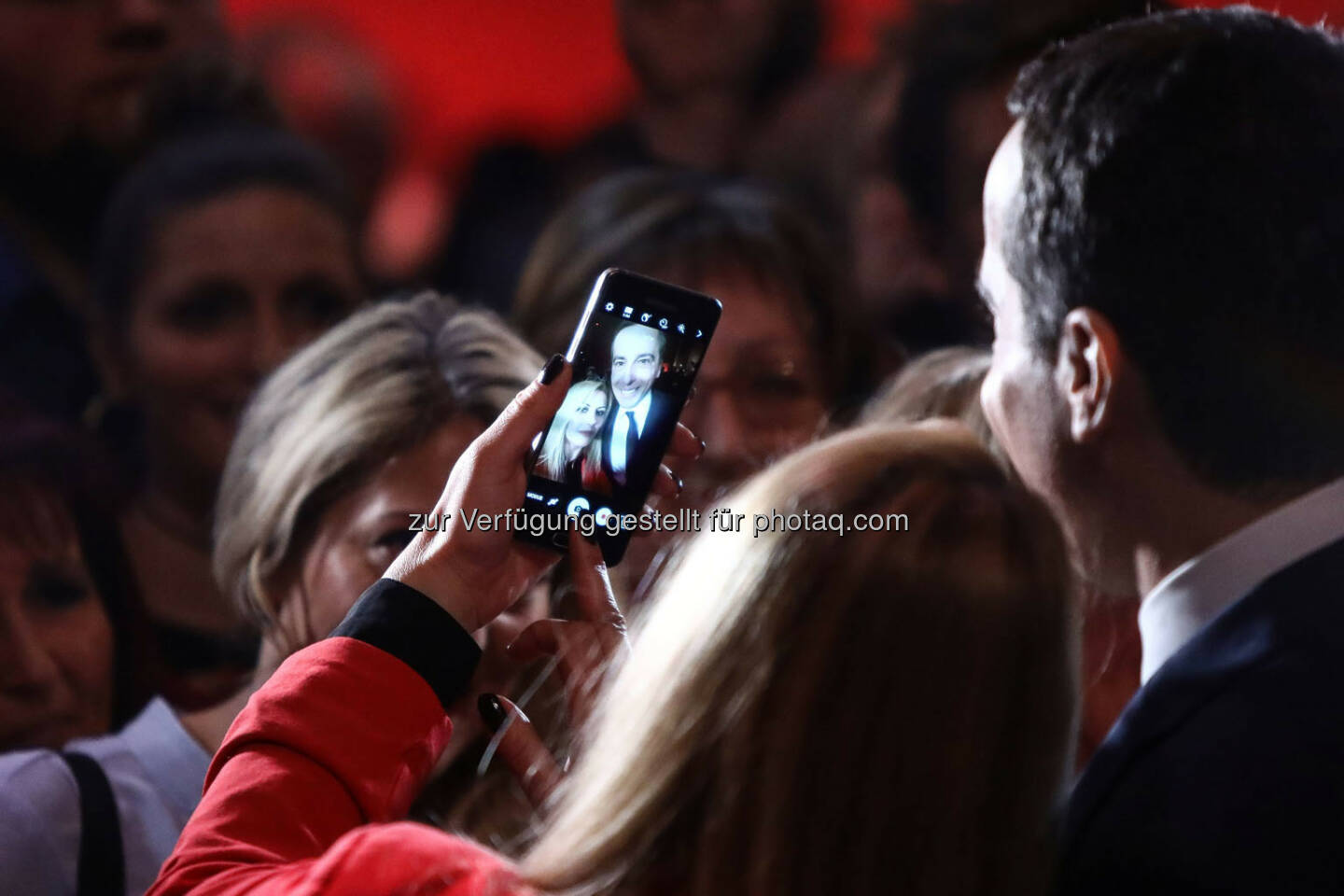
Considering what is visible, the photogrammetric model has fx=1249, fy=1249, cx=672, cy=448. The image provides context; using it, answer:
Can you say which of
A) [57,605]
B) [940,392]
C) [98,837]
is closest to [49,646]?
[57,605]

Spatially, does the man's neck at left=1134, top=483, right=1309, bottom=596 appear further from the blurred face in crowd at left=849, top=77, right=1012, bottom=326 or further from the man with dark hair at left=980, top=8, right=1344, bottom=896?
the blurred face in crowd at left=849, top=77, right=1012, bottom=326

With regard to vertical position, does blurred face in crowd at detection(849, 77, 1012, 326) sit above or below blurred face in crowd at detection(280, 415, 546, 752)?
above

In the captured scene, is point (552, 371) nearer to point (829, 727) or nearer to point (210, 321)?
point (829, 727)

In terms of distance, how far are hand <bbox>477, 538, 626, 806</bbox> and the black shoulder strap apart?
1.28ft

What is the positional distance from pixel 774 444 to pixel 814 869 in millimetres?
1016

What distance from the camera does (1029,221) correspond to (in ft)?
2.48

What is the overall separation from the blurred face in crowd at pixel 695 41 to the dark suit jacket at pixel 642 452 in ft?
3.33

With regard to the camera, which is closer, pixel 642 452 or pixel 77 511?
pixel 642 452

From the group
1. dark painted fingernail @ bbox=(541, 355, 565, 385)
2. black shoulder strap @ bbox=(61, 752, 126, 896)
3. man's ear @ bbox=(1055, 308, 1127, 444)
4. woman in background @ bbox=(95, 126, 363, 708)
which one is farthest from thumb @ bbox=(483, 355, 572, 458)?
woman in background @ bbox=(95, 126, 363, 708)

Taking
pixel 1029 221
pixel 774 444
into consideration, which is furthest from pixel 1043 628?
pixel 774 444

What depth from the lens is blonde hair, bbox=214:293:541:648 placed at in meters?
1.20

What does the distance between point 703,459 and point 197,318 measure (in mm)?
666

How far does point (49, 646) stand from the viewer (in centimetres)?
133

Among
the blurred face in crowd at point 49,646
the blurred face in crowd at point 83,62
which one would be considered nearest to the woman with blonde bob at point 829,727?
the blurred face in crowd at point 49,646
